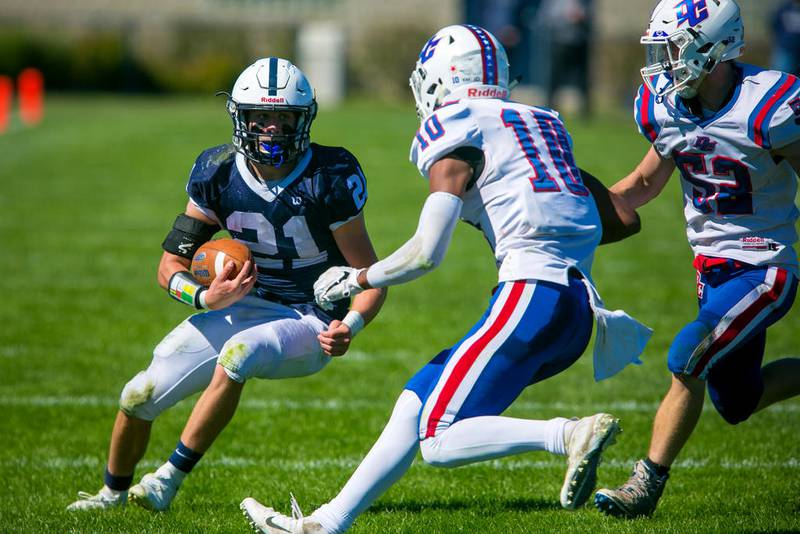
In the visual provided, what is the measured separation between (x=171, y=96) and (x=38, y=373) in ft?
85.2

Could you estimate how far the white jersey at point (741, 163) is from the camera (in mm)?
4051

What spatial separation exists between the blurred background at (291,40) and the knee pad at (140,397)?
21.6 metres

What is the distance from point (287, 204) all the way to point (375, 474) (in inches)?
48.2

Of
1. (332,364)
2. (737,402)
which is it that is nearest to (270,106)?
(737,402)

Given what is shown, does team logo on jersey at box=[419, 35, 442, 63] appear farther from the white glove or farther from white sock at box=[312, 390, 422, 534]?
white sock at box=[312, 390, 422, 534]

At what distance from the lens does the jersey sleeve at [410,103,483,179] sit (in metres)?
3.57

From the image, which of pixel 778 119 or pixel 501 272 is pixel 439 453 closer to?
pixel 501 272

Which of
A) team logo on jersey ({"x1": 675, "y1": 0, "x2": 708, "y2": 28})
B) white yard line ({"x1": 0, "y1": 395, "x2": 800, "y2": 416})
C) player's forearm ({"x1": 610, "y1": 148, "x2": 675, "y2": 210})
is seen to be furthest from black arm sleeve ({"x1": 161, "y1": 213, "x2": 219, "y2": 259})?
team logo on jersey ({"x1": 675, "y1": 0, "x2": 708, "y2": 28})

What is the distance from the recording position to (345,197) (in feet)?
13.9

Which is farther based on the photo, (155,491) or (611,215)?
(155,491)

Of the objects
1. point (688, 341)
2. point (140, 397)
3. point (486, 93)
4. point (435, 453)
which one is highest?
point (486, 93)

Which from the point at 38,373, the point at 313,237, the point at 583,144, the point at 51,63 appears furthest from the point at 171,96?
the point at 313,237

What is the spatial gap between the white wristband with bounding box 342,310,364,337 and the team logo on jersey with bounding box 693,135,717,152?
1.41 m

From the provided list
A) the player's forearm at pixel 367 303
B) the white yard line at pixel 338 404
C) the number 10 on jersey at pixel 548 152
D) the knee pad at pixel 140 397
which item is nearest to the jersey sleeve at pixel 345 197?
the player's forearm at pixel 367 303
